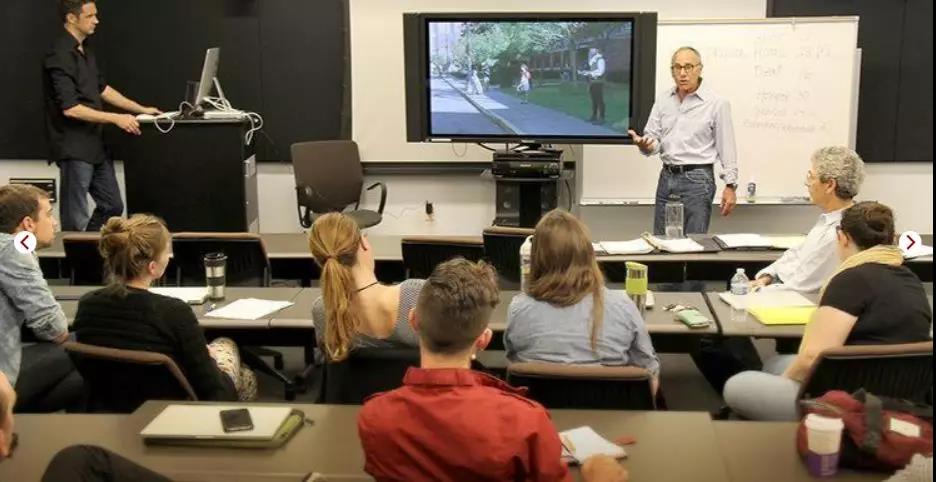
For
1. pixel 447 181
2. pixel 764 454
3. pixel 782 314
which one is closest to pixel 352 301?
pixel 764 454

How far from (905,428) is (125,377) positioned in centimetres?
213

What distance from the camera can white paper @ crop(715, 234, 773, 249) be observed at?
179 inches

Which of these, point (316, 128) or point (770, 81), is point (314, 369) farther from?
point (770, 81)

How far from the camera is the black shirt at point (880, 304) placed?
114 inches

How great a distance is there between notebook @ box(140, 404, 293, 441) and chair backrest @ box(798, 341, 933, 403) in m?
1.50

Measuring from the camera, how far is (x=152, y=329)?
117 inches

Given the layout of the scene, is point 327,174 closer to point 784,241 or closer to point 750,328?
point 784,241

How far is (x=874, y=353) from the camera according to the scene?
2682mm

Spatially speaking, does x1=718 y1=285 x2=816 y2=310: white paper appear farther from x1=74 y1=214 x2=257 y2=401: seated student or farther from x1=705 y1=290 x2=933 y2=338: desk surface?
x1=74 y1=214 x2=257 y2=401: seated student

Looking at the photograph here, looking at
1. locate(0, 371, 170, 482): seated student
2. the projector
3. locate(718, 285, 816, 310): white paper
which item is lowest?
locate(718, 285, 816, 310): white paper

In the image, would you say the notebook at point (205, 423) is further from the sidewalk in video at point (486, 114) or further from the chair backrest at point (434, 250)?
the sidewalk in video at point (486, 114)

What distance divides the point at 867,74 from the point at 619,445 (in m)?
5.19

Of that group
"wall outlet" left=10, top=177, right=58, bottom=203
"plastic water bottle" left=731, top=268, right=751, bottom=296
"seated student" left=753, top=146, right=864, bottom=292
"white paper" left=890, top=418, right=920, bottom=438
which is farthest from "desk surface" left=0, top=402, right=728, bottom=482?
"wall outlet" left=10, top=177, right=58, bottom=203

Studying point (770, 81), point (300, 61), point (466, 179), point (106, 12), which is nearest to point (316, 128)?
point (300, 61)
